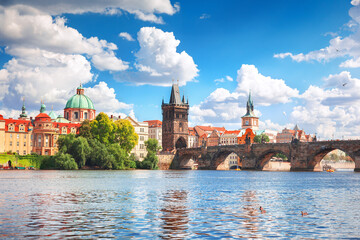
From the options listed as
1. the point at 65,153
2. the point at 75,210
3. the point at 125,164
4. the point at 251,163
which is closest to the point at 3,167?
the point at 65,153

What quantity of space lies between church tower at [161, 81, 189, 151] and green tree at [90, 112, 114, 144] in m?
61.6

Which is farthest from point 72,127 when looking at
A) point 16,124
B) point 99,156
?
point 99,156

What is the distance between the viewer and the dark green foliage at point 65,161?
3519 inches

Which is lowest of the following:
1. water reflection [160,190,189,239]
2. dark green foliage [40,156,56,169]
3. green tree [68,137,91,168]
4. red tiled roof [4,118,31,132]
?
water reflection [160,190,189,239]

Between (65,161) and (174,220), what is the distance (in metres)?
72.4

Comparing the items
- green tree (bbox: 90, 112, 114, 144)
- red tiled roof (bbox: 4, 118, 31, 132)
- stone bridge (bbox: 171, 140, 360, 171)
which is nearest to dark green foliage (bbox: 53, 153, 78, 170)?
green tree (bbox: 90, 112, 114, 144)

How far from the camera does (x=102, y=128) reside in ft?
345

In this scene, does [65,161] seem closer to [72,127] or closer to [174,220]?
[72,127]

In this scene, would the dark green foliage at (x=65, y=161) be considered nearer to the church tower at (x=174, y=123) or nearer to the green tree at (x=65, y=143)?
the green tree at (x=65, y=143)

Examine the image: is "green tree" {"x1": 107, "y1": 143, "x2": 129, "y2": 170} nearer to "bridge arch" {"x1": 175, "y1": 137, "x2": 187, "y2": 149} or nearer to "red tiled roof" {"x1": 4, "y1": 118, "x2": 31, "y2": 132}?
→ "red tiled roof" {"x1": 4, "y1": 118, "x2": 31, "y2": 132}

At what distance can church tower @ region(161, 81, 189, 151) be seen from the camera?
166725 millimetres

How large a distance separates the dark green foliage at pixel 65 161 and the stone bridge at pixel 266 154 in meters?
46.5

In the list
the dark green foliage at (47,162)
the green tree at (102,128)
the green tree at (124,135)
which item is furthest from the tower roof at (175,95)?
the dark green foliage at (47,162)

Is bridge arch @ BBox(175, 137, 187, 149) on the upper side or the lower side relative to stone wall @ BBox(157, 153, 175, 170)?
upper
